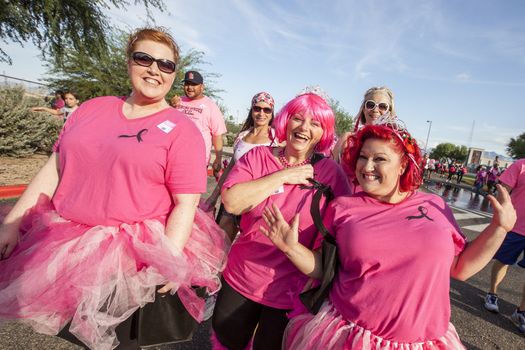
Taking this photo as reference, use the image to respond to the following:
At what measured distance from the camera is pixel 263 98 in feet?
13.1

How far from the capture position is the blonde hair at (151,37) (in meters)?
1.75

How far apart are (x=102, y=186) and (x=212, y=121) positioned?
3484 mm

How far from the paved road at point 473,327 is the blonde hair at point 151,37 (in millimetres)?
2173

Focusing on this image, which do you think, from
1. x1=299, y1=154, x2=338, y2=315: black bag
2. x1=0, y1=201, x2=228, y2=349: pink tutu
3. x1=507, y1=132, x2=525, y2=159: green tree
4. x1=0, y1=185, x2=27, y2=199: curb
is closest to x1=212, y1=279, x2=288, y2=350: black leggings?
x1=299, y1=154, x2=338, y2=315: black bag

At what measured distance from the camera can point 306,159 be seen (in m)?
2.11

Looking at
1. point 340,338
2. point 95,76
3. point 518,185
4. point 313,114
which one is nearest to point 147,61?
point 313,114

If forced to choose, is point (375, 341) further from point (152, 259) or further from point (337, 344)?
point (152, 259)

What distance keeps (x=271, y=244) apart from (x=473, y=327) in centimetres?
293

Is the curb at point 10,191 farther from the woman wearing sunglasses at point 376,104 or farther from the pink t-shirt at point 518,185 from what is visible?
the pink t-shirt at point 518,185

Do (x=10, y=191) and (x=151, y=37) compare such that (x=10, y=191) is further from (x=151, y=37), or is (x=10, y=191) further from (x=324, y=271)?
(x=324, y=271)

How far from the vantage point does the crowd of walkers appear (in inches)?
58.9

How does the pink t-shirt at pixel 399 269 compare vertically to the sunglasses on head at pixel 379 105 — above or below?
below

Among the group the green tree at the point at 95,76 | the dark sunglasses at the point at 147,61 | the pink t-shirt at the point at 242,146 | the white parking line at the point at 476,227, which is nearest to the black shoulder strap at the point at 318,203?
the dark sunglasses at the point at 147,61

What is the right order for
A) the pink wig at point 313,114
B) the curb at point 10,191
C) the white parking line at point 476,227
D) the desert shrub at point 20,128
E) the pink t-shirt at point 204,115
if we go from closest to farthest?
1. the pink wig at point 313,114
2. the pink t-shirt at point 204,115
3. the curb at point 10,191
4. the desert shrub at point 20,128
5. the white parking line at point 476,227
